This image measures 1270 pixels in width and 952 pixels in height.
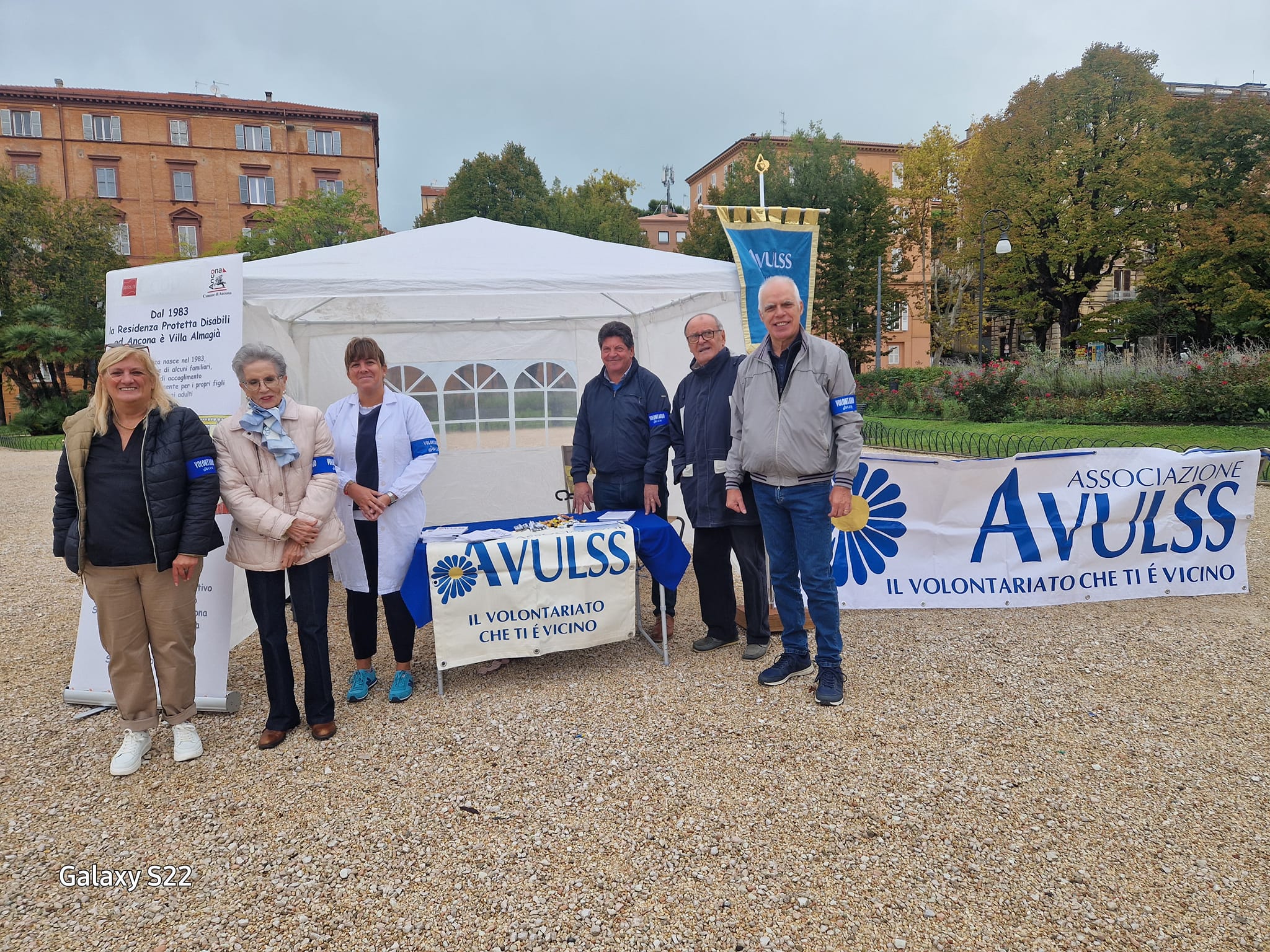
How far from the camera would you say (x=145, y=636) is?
2924 mm

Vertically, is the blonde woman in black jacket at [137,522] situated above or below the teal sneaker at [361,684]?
above

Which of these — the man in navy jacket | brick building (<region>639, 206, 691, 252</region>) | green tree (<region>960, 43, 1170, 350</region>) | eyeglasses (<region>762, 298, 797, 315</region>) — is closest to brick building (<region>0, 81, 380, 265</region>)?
brick building (<region>639, 206, 691, 252</region>)

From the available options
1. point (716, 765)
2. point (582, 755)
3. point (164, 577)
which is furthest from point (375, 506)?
point (716, 765)

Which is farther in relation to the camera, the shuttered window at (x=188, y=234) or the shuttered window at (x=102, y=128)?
the shuttered window at (x=188, y=234)

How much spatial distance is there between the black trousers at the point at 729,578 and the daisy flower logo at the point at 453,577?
128 cm

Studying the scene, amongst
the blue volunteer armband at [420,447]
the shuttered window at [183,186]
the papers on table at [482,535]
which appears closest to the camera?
the blue volunteer armband at [420,447]

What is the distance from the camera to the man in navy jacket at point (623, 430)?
4.12m

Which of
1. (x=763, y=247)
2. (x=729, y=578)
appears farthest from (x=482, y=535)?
(x=763, y=247)

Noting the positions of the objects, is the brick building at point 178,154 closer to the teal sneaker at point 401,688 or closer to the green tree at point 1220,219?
the green tree at point 1220,219

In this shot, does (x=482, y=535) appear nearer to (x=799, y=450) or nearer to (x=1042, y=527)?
(x=799, y=450)

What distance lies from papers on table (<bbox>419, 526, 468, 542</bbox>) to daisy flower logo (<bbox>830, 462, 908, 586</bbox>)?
250 centimetres

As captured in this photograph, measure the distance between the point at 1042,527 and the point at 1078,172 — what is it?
94.9 ft

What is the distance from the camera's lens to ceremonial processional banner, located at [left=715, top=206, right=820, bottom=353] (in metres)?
4.88

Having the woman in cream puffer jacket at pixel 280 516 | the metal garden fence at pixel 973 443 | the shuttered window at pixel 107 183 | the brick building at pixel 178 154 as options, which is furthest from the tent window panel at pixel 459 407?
the shuttered window at pixel 107 183
